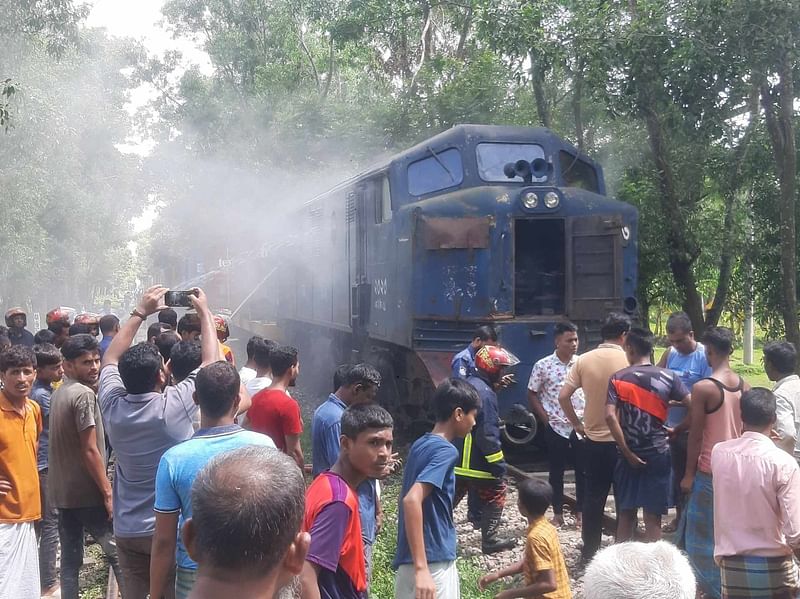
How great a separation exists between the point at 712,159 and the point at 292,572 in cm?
1226

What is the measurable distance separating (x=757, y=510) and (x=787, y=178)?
742 centimetres

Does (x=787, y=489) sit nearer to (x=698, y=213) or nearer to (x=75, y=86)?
(x=698, y=213)

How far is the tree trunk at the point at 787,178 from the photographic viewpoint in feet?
32.9

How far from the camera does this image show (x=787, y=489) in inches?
150

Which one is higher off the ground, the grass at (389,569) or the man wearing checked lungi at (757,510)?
the man wearing checked lungi at (757,510)

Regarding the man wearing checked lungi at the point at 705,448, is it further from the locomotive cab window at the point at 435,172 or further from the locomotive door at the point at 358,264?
the locomotive door at the point at 358,264

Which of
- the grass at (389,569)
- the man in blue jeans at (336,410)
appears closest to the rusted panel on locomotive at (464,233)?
the grass at (389,569)

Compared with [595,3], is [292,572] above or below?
below

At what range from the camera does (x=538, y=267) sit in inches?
384

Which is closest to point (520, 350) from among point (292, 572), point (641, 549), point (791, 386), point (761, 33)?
point (791, 386)

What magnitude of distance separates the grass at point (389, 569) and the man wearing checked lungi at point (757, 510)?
1.80m

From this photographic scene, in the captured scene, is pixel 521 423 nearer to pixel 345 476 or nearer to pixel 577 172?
pixel 577 172

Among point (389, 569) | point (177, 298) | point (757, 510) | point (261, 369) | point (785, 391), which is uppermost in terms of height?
point (177, 298)

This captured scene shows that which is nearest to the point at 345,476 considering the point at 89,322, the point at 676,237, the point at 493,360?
the point at 493,360
